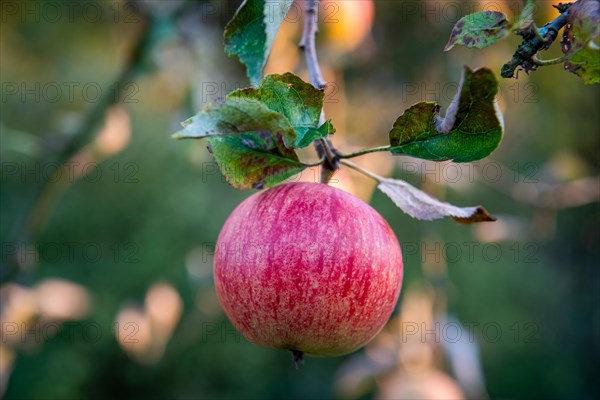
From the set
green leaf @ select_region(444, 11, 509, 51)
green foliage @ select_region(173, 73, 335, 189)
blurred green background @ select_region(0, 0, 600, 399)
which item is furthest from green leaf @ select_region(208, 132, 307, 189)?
blurred green background @ select_region(0, 0, 600, 399)

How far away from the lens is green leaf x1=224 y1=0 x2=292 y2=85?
465mm

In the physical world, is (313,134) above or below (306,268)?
above

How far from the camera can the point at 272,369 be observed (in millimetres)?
3600

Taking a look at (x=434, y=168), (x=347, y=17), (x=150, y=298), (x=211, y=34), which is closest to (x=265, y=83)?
(x=347, y=17)

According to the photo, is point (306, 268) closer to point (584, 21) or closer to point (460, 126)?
point (460, 126)

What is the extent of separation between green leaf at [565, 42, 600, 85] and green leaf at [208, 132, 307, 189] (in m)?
0.21

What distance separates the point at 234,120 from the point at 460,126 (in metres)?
0.17

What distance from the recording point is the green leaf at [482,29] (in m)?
0.42

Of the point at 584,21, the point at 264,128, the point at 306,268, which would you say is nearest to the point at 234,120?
the point at 264,128

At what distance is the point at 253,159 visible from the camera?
0.47m

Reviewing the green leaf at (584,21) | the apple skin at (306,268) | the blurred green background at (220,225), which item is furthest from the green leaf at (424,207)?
the blurred green background at (220,225)

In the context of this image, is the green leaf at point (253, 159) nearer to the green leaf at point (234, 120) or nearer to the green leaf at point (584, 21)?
the green leaf at point (234, 120)

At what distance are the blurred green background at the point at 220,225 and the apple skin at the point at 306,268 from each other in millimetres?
678

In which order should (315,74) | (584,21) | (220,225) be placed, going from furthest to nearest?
(220,225), (315,74), (584,21)
